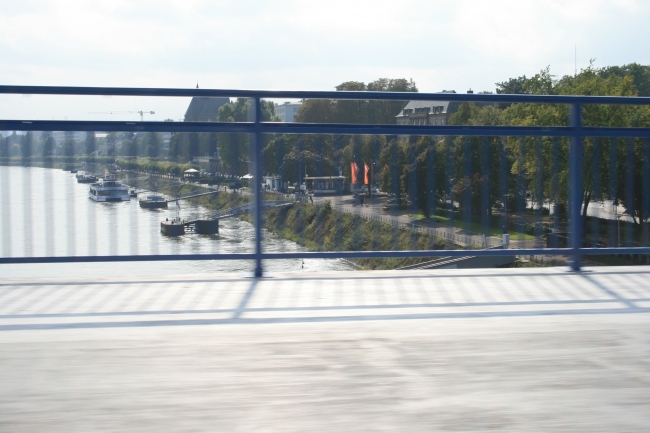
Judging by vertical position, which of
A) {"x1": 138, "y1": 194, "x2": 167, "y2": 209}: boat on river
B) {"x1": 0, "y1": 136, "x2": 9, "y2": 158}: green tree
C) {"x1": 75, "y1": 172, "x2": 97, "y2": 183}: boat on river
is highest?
{"x1": 0, "y1": 136, "x2": 9, "y2": 158}: green tree

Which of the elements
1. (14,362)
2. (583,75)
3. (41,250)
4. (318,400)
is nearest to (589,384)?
(318,400)

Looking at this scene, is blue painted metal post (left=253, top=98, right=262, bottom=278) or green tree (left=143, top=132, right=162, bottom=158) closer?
green tree (left=143, top=132, right=162, bottom=158)

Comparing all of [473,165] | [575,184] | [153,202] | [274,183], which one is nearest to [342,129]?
[274,183]

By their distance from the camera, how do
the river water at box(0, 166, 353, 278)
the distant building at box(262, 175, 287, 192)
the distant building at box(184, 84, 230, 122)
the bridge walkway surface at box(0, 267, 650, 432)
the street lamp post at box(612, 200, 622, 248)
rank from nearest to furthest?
1. the bridge walkway surface at box(0, 267, 650, 432)
2. the river water at box(0, 166, 353, 278)
3. the distant building at box(184, 84, 230, 122)
4. the distant building at box(262, 175, 287, 192)
5. the street lamp post at box(612, 200, 622, 248)

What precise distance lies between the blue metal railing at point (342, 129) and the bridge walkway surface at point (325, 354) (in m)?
0.24

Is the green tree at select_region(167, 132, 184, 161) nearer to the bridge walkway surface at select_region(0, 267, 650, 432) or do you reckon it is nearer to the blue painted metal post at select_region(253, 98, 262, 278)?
the blue painted metal post at select_region(253, 98, 262, 278)

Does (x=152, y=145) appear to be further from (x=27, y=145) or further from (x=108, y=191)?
(x=27, y=145)

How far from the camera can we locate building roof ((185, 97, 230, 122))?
5758 millimetres

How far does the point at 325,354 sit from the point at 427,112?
3.25 meters

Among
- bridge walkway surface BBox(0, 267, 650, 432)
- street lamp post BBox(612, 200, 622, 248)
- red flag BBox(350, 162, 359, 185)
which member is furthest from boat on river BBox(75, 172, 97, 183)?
street lamp post BBox(612, 200, 622, 248)

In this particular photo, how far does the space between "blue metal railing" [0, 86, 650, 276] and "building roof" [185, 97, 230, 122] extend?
101 mm

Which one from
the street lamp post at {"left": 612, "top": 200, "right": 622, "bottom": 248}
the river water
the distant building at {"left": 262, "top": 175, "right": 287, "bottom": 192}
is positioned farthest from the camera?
the street lamp post at {"left": 612, "top": 200, "right": 622, "bottom": 248}

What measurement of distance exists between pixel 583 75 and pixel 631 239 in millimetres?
52122

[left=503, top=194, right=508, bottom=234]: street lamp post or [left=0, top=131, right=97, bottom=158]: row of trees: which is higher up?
[left=0, top=131, right=97, bottom=158]: row of trees
